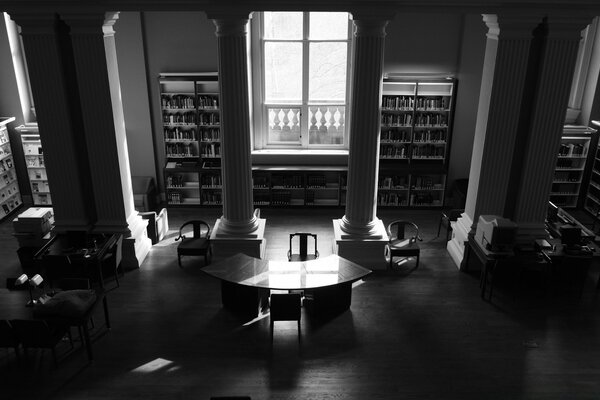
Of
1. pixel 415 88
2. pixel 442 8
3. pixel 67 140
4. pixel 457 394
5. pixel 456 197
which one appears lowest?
pixel 457 394

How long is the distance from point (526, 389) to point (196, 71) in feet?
28.0

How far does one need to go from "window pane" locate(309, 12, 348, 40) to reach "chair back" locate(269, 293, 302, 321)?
643 centimetres

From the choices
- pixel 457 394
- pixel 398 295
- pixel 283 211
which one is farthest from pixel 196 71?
pixel 457 394

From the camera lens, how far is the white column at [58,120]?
7621 mm

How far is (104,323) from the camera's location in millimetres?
7320

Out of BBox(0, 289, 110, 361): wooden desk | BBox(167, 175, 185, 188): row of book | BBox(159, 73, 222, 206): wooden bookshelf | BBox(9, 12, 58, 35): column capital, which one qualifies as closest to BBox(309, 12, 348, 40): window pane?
BBox(159, 73, 222, 206): wooden bookshelf

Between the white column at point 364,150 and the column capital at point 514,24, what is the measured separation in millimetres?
1641

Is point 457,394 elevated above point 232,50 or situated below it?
below

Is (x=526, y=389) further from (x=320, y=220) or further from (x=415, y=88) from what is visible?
(x=415, y=88)

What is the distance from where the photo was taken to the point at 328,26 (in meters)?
11.1

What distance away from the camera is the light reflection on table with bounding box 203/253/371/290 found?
7.14m

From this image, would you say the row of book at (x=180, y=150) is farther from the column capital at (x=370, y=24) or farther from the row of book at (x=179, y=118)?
the column capital at (x=370, y=24)

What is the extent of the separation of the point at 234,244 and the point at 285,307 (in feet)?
7.12

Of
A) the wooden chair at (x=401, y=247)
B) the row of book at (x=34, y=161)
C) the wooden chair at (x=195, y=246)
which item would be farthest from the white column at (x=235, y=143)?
the row of book at (x=34, y=161)
